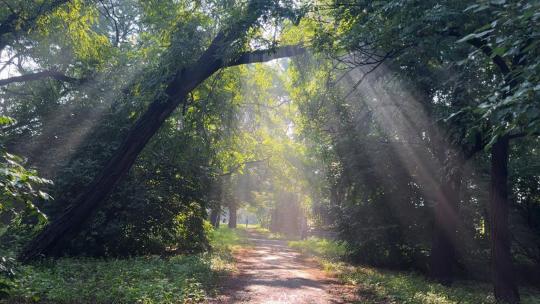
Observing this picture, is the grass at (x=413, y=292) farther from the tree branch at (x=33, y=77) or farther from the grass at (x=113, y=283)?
the tree branch at (x=33, y=77)

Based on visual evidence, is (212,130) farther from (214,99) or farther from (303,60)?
(303,60)

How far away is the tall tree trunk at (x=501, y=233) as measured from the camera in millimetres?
9758

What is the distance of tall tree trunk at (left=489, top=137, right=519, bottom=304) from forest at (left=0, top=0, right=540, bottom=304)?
4 cm

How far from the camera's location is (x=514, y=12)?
4.80 meters

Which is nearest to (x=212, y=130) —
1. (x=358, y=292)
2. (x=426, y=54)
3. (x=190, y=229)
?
(x=190, y=229)

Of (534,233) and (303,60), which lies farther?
(534,233)

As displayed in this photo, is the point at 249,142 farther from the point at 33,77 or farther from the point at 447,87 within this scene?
the point at 447,87

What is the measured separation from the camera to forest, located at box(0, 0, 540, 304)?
9086mm

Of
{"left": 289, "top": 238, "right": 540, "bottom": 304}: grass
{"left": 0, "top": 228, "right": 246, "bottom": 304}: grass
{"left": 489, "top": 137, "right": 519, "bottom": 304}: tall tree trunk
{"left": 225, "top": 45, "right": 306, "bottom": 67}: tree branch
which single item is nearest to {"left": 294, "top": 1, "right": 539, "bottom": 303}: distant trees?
{"left": 489, "top": 137, "right": 519, "bottom": 304}: tall tree trunk

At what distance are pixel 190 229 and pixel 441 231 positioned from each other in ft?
33.4

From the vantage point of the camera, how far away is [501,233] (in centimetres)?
983

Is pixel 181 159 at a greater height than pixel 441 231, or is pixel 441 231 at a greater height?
pixel 181 159

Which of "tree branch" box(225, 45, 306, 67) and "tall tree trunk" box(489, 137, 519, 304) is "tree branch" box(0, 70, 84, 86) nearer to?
"tree branch" box(225, 45, 306, 67)

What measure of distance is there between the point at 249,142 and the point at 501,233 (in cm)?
1406
